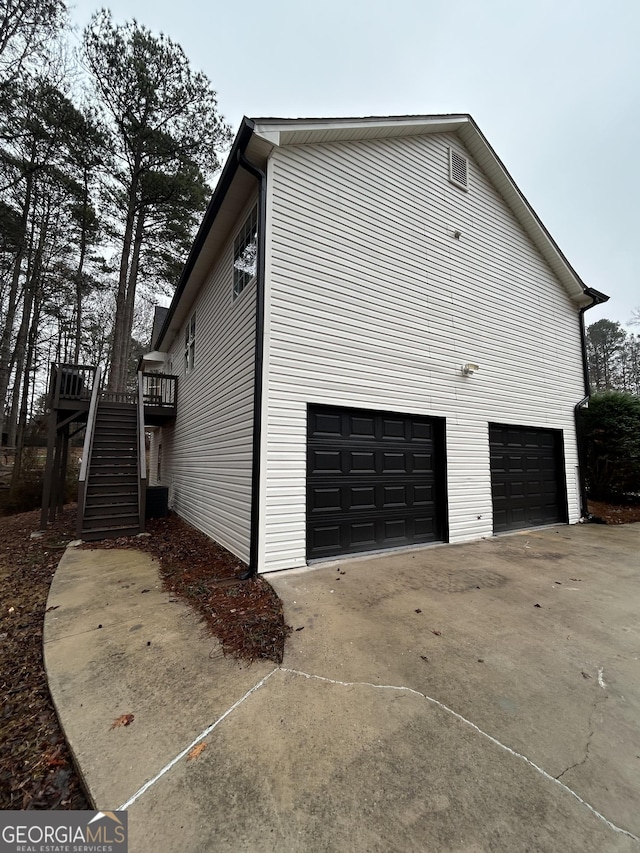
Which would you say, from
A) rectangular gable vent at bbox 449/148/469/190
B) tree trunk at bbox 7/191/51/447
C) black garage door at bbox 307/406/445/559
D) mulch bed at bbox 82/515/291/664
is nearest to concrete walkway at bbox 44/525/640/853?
mulch bed at bbox 82/515/291/664

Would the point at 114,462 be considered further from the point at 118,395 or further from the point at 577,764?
the point at 577,764

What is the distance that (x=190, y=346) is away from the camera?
8930 millimetres

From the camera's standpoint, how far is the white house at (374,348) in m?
4.49

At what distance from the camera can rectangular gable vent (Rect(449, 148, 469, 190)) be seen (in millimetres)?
6609

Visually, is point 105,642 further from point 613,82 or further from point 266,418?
point 613,82

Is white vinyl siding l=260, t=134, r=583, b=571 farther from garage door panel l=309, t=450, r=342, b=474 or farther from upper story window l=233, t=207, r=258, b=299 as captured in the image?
upper story window l=233, t=207, r=258, b=299

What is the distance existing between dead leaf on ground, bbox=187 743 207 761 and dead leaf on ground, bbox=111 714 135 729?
0.45 meters

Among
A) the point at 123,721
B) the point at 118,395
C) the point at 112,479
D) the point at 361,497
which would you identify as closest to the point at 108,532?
the point at 112,479

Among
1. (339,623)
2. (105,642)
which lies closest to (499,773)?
(339,623)

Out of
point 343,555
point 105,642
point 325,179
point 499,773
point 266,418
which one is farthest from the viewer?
point 325,179

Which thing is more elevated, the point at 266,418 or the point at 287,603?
the point at 266,418

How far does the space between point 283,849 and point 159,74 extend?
741 inches

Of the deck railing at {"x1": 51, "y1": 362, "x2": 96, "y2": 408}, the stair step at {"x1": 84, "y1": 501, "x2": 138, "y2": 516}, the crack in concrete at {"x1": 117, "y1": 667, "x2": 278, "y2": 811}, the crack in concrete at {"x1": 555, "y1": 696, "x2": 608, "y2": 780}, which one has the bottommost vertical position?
the crack in concrete at {"x1": 555, "y1": 696, "x2": 608, "y2": 780}

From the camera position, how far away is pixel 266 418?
4.28 metres
